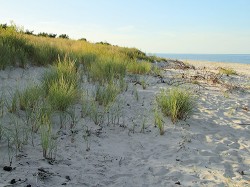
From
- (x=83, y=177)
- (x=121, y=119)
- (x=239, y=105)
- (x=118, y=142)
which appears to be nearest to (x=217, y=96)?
(x=239, y=105)

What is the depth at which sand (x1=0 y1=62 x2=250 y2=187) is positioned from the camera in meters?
3.17

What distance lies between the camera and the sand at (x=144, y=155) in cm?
317

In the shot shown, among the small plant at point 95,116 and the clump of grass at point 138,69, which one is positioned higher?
the clump of grass at point 138,69

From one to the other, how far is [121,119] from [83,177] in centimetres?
213

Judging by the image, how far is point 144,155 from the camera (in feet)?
12.8

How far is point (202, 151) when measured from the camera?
409 cm

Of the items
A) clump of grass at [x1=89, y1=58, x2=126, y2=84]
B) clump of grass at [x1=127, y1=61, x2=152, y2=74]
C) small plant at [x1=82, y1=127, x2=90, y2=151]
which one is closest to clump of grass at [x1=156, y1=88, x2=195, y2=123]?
small plant at [x1=82, y1=127, x2=90, y2=151]

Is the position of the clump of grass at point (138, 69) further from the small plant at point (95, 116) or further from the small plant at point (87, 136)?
the small plant at point (87, 136)

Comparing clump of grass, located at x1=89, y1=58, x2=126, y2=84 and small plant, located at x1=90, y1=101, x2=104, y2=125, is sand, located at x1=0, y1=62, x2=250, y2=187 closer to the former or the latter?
small plant, located at x1=90, y1=101, x2=104, y2=125

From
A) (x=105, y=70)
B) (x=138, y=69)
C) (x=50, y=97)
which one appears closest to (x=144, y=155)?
(x=50, y=97)

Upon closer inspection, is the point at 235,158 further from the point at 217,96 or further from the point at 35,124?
the point at 217,96

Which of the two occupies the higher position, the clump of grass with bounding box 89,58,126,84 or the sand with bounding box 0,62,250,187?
the clump of grass with bounding box 89,58,126,84

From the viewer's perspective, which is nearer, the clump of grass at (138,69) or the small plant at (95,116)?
the small plant at (95,116)

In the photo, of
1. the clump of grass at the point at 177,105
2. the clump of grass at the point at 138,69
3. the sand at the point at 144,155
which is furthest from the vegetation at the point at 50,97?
the clump of grass at the point at 177,105
